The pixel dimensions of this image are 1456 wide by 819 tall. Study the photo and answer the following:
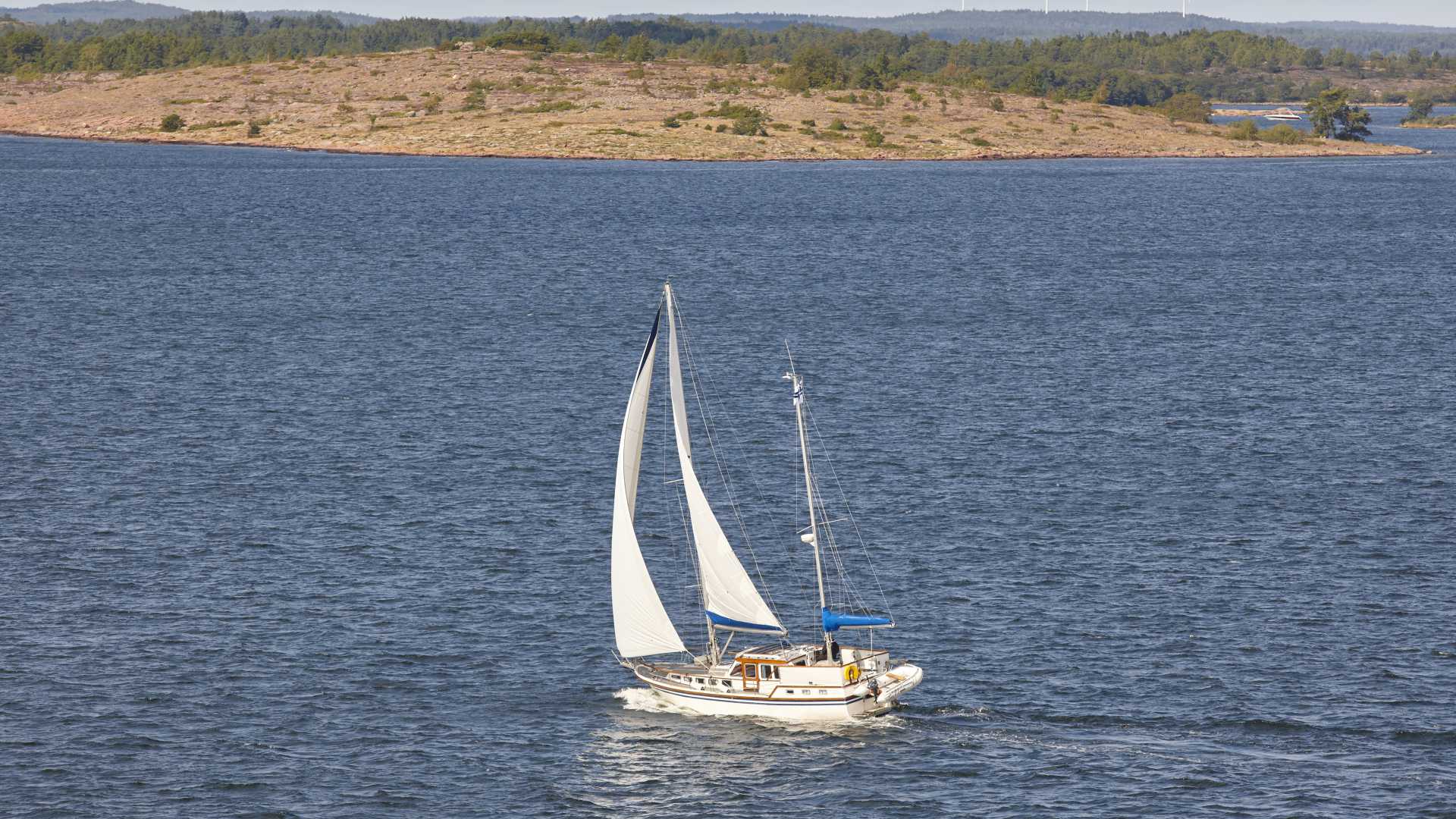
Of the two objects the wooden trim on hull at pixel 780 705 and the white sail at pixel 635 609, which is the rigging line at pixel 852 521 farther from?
the white sail at pixel 635 609

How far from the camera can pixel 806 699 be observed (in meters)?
64.4

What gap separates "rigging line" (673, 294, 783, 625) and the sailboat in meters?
6.90

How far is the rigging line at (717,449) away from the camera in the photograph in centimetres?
8188

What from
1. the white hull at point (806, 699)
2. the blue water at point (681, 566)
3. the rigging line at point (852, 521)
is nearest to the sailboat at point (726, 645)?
the white hull at point (806, 699)

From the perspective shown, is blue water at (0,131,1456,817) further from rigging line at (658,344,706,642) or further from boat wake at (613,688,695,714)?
rigging line at (658,344,706,642)

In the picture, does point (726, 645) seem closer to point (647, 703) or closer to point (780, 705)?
point (780, 705)

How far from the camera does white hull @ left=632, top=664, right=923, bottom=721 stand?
64375 mm

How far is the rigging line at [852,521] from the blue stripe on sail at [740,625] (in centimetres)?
1098

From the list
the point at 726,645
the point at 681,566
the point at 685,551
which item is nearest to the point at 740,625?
the point at 726,645

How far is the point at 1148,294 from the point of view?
171250 millimetres

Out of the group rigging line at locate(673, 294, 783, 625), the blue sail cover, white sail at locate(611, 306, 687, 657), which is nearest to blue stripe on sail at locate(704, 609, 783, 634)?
white sail at locate(611, 306, 687, 657)

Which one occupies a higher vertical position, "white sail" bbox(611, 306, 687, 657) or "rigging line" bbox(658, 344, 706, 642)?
"white sail" bbox(611, 306, 687, 657)

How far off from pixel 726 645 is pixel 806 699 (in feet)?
12.7

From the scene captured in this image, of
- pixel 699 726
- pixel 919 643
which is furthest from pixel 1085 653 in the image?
pixel 699 726
